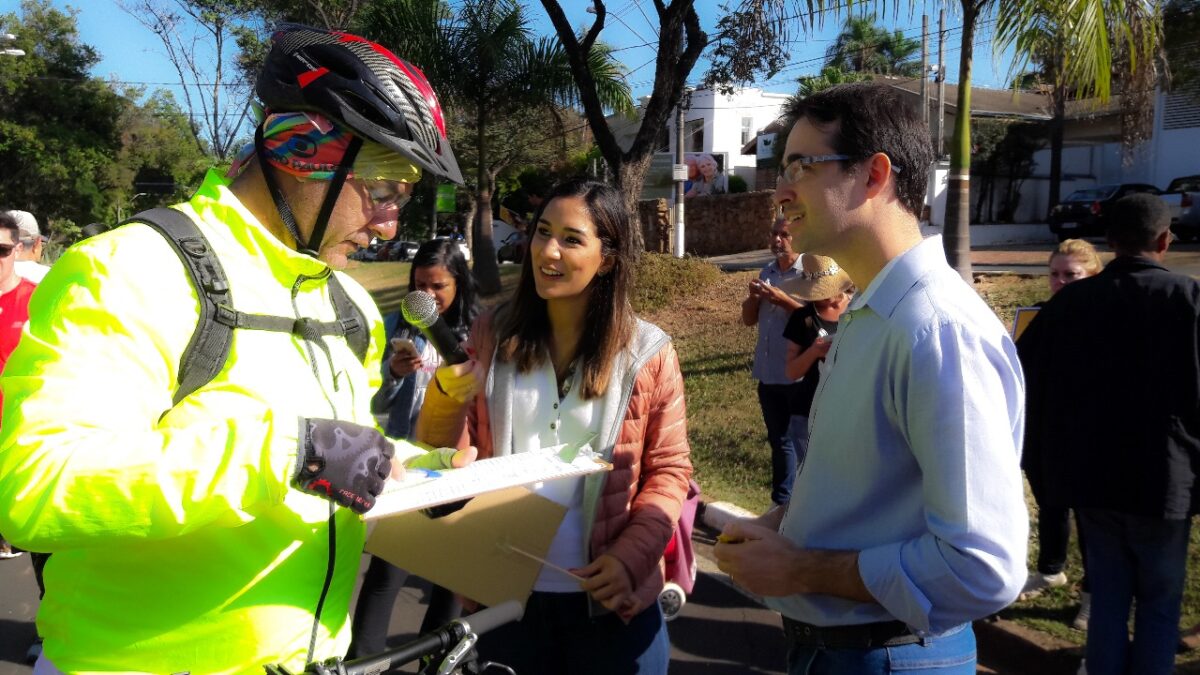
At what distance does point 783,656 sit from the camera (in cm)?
444

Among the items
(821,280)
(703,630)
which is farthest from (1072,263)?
(703,630)

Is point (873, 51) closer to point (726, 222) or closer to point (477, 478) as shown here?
point (726, 222)

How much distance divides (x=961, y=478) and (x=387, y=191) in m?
1.26

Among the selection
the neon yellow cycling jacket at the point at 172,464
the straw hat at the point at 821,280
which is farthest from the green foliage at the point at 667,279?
the neon yellow cycling jacket at the point at 172,464

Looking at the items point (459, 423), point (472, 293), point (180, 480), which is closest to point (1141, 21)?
point (472, 293)

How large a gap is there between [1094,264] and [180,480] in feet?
15.1

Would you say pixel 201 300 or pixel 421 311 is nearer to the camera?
pixel 201 300

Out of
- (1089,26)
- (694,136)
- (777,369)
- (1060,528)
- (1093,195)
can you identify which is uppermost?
(694,136)

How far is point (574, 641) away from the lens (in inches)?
97.1

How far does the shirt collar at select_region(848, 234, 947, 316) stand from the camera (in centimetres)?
167

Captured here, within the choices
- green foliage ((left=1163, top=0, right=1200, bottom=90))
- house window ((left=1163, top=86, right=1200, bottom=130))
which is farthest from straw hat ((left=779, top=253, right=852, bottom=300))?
house window ((left=1163, top=86, right=1200, bottom=130))

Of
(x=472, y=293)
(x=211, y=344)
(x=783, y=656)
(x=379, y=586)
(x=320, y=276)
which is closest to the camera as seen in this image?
(x=211, y=344)

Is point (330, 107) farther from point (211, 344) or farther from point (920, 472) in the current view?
point (920, 472)

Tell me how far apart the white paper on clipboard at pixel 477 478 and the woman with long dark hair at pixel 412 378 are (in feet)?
4.60
